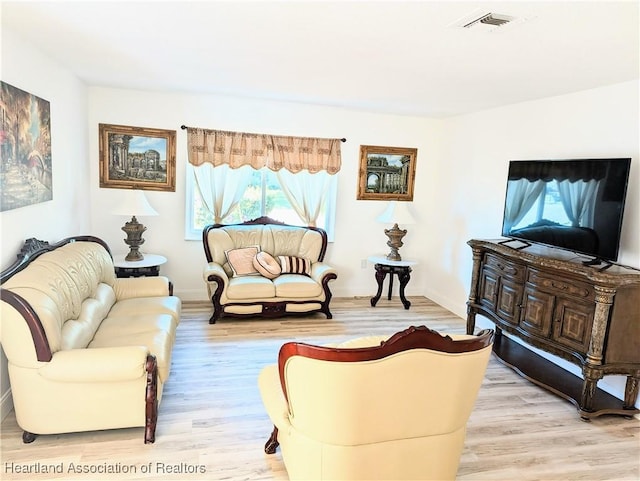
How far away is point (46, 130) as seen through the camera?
3363mm

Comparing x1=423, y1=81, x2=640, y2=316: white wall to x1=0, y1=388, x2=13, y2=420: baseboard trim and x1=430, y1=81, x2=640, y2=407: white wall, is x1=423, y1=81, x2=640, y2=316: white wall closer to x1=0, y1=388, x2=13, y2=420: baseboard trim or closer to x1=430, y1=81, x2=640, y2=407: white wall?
x1=430, y1=81, x2=640, y2=407: white wall

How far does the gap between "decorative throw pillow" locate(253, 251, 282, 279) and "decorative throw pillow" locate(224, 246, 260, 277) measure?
6cm

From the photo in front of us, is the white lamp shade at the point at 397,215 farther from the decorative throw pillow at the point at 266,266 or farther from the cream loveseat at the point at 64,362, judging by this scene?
the cream loveseat at the point at 64,362

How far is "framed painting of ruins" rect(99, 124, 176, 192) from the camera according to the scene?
483cm

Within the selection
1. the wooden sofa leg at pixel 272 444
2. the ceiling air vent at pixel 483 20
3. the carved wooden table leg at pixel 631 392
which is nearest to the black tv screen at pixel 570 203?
the carved wooden table leg at pixel 631 392

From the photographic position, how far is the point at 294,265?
200 inches

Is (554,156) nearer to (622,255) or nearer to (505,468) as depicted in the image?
(622,255)

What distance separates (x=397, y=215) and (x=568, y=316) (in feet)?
8.31

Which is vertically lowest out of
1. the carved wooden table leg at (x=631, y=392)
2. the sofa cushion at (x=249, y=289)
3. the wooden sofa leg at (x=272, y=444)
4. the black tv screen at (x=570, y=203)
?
the wooden sofa leg at (x=272, y=444)

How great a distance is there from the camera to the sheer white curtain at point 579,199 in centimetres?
323

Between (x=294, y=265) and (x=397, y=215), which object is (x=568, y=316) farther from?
(x=294, y=265)

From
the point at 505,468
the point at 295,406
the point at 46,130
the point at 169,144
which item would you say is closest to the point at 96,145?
the point at 169,144

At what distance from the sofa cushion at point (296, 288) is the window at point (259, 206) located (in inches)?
40.8

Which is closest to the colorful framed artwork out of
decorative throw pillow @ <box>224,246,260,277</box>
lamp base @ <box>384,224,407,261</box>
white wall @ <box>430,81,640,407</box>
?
decorative throw pillow @ <box>224,246,260,277</box>
